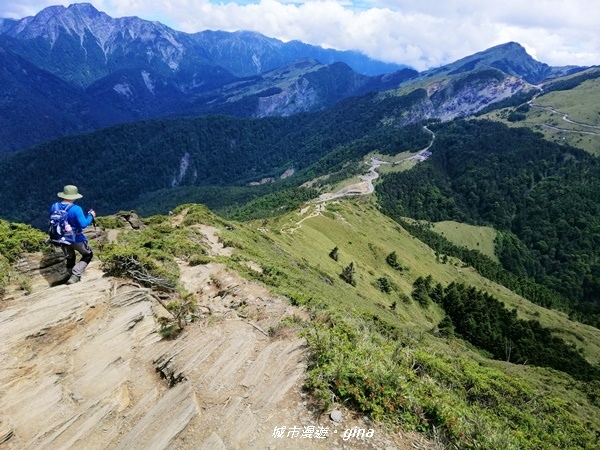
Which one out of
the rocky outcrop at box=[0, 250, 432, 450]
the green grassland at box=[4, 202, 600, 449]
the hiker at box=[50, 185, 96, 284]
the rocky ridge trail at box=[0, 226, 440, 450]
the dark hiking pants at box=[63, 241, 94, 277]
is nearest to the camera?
the rocky ridge trail at box=[0, 226, 440, 450]

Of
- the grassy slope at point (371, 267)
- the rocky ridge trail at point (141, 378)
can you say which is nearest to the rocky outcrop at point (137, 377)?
the rocky ridge trail at point (141, 378)

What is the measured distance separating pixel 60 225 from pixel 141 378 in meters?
8.74

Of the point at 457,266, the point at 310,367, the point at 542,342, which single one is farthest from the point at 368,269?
the point at 310,367

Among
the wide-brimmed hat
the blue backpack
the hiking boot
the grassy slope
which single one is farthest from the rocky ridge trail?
the grassy slope

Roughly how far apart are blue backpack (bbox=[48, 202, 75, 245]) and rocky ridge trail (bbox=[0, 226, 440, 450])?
2598 mm

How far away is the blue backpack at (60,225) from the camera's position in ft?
57.9

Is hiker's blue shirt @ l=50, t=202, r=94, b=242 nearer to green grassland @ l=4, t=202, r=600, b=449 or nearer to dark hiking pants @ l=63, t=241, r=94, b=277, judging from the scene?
dark hiking pants @ l=63, t=241, r=94, b=277

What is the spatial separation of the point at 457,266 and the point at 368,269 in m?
74.1

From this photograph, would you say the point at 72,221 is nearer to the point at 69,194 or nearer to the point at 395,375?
the point at 69,194

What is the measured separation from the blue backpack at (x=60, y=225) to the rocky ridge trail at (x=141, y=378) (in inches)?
102

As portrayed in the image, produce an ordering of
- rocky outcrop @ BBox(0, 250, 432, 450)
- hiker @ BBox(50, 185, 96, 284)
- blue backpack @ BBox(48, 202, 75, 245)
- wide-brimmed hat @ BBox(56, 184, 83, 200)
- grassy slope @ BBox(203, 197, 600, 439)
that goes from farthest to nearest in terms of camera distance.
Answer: grassy slope @ BBox(203, 197, 600, 439) → hiker @ BBox(50, 185, 96, 284) → blue backpack @ BBox(48, 202, 75, 245) → wide-brimmed hat @ BBox(56, 184, 83, 200) → rocky outcrop @ BBox(0, 250, 432, 450)

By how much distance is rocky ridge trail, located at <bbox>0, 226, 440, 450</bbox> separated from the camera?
473 inches

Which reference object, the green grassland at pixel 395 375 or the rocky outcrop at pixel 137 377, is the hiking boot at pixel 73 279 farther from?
the green grassland at pixel 395 375

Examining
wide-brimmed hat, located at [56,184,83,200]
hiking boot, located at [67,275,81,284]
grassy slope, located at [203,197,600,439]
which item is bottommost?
grassy slope, located at [203,197,600,439]
